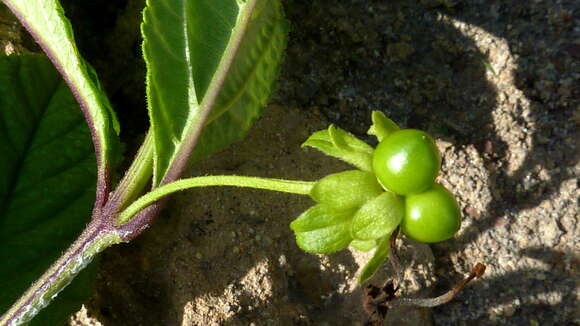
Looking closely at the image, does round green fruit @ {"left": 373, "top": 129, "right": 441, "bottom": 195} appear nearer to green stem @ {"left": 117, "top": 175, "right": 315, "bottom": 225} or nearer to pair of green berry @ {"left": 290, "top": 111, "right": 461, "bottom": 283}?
pair of green berry @ {"left": 290, "top": 111, "right": 461, "bottom": 283}

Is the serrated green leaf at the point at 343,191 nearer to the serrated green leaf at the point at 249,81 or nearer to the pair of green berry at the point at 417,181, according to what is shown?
the pair of green berry at the point at 417,181

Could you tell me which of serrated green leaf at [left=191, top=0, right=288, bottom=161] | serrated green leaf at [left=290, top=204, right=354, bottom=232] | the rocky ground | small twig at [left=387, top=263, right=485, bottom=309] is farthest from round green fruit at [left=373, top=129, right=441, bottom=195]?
the rocky ground

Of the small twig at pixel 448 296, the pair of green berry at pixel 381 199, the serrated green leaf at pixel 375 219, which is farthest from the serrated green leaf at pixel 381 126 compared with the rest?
the small twig at pixel 448 296

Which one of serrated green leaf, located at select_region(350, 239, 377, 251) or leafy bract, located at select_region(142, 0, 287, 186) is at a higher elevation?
leafy bract, located at select_region(142, 0, 287, 186)

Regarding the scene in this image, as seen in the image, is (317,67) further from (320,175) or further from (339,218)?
(339,218)

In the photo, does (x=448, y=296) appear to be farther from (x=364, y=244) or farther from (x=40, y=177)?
(x=40, y=177)

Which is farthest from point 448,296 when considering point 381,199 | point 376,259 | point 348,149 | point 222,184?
point 222,184
